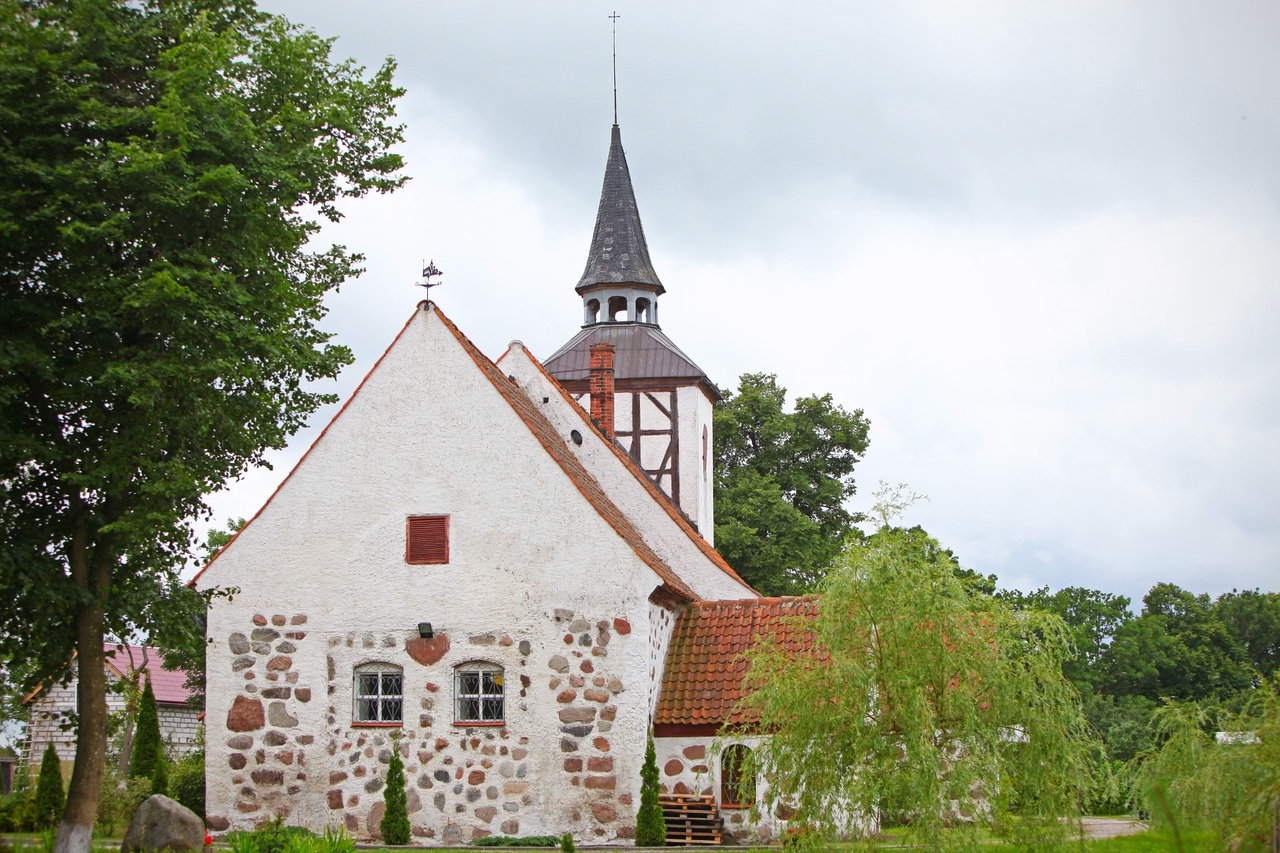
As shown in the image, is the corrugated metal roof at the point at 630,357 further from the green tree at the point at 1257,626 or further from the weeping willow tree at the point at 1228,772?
the green tree at the point at 1257,626

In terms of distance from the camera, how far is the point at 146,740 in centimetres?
2400

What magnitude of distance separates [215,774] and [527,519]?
5498 mm

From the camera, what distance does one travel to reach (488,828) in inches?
651

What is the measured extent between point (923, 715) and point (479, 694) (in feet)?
24.8

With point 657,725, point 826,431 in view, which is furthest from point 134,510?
point 826,431

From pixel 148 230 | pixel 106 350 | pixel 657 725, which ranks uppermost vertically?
pixel 148 230

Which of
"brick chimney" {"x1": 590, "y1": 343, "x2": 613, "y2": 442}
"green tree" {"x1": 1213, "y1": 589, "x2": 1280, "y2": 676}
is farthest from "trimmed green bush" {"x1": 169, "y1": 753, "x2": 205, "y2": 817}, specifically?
"green tree" {"x1": 1213, "y1": 589, "x2": 1280, "y2": 676}

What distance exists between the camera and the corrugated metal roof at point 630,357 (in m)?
29.7

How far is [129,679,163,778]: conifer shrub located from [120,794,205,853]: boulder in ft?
29.4

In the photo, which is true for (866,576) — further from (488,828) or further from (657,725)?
(488,828)

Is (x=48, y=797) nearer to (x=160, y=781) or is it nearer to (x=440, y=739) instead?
(x=160, y=781)

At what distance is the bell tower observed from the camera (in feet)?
96.9

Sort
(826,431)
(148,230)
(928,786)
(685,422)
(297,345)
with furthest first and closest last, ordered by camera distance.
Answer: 1. (826,431)
2. (685,422)
3. (297,345)
4. (148,230)
5. (928,786)

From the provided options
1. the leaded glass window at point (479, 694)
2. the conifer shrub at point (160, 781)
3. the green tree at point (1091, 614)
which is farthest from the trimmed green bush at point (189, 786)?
the green tree at point (1091, 614)
